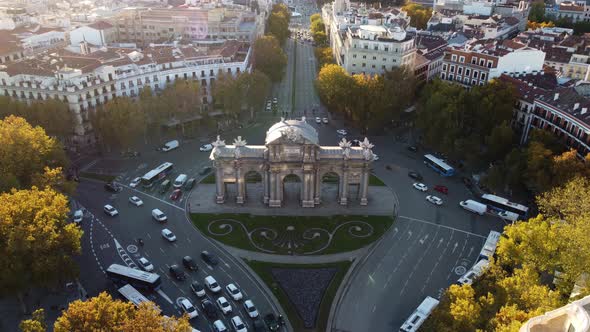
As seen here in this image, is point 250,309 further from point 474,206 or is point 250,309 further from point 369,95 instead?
point 369,95

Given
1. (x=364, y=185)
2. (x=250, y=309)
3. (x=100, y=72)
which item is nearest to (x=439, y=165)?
(x=364, y=185)

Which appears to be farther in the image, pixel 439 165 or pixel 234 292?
pixel 439 165

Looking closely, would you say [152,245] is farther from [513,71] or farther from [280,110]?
[513,71]

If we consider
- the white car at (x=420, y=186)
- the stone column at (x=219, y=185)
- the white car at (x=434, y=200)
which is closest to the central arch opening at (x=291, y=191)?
the stone column at (x=219, y=185)

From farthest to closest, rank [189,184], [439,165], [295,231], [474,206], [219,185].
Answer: [439,165]
[189,184]
[219,185]
[474,206]
[295,231]

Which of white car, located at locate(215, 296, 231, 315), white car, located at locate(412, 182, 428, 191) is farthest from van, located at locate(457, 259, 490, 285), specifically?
white car, located at locate(215, 296, 231, 315)

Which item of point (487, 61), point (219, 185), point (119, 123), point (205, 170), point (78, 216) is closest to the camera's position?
point (78, 216)

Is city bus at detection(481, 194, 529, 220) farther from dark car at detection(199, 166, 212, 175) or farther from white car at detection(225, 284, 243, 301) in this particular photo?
dark car at detection(199, 166, 212, 175)

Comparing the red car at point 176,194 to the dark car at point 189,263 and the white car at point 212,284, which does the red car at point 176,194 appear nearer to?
the dark car at point 189,263
